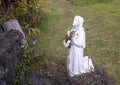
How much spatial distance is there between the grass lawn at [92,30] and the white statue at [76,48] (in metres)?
0.78

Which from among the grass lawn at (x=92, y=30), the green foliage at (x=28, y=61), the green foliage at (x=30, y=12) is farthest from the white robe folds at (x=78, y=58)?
the green foliage at (x=30, y=12)

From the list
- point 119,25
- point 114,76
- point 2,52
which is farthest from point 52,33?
point 2,52

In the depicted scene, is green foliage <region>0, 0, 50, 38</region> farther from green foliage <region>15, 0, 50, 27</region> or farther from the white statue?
the white statue

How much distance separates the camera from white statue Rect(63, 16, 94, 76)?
5266 mm

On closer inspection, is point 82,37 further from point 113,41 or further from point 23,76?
point 113,41

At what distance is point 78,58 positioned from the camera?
5.52m

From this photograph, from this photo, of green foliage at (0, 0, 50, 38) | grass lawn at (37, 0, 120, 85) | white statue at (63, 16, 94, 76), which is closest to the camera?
white statue at (63, 16, 94, 76)

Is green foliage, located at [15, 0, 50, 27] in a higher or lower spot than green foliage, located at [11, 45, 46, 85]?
higher

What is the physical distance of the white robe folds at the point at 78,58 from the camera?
530cm

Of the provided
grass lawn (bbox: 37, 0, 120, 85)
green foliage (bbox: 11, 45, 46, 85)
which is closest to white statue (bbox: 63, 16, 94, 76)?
green foliage (bbox: 11, 45, 46, 85)

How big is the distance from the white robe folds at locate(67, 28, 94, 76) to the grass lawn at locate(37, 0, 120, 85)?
76cm

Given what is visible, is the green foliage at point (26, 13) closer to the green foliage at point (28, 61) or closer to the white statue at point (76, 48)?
the green foliage at point (28, 61)

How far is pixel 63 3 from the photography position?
419 inches

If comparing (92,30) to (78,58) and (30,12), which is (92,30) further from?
(78,58)
